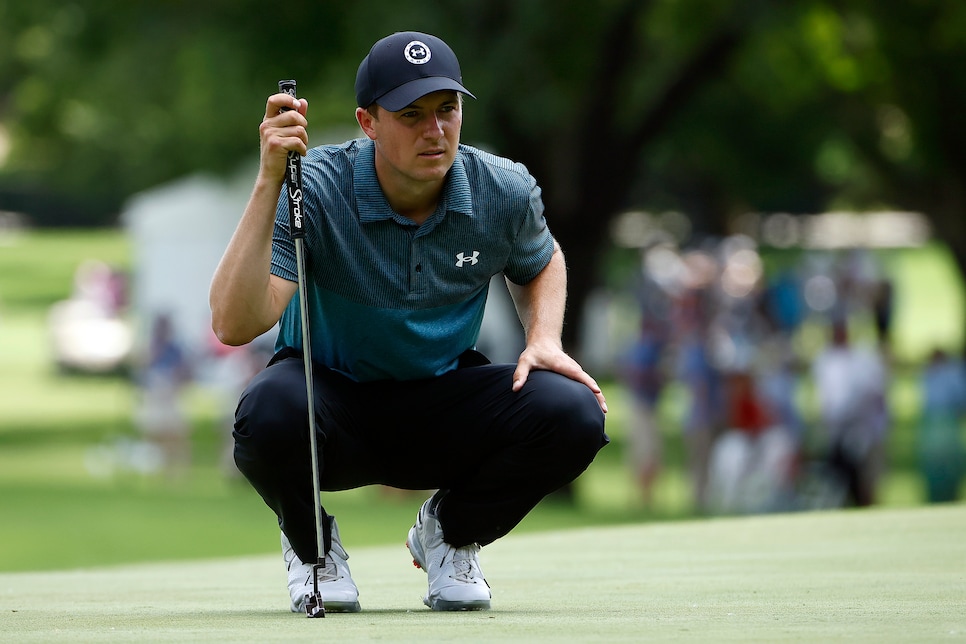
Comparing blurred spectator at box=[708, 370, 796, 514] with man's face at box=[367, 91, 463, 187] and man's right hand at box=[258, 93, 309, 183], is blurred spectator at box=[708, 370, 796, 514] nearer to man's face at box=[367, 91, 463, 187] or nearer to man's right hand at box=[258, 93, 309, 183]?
man's face at box=[367, 91, 463, 187]

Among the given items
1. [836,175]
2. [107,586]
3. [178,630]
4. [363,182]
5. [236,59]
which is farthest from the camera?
[836,175]

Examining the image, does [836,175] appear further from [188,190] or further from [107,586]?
[107,586]

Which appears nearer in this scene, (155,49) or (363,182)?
(363,182)

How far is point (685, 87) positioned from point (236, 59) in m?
4.77

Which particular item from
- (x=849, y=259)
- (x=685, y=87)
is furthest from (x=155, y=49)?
(x=849, y=259)

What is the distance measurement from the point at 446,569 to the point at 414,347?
0.66 metres

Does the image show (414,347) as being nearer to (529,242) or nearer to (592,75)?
(529,242)

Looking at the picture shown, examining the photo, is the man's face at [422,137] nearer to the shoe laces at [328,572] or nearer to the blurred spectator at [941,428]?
the shoe laces at [328,572]

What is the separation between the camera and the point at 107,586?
6672 mm

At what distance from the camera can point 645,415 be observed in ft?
58.2

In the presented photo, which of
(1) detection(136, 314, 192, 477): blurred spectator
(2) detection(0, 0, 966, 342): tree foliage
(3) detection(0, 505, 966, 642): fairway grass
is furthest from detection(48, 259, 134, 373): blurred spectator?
(3) detection(0, 505, 966, 642): fairway grass

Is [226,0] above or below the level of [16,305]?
above

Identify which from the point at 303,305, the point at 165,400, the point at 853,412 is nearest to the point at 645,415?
the point at 853,412

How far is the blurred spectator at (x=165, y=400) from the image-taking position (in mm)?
20188
